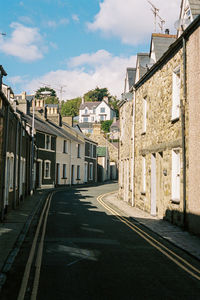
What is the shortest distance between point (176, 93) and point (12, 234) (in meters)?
8.66

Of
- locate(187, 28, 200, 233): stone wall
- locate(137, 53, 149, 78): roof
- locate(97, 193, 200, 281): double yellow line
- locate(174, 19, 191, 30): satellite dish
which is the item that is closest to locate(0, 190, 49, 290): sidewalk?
locate(97, 193, 200, 281): double yellow line

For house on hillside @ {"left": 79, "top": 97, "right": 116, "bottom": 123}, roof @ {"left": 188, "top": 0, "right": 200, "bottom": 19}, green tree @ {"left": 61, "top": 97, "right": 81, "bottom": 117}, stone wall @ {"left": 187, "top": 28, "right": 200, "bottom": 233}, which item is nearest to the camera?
stone wall @ {"left": 187, "top": 28, "right": 200, "bottom": 233}

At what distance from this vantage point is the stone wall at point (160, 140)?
44.8 feet

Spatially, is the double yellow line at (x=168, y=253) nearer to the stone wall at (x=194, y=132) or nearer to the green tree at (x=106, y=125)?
the stone wall at (x=194, y=132)

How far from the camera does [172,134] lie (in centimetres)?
1384

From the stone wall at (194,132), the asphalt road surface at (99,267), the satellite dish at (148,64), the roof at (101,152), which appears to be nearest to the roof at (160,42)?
the satellite dish at (148,64)

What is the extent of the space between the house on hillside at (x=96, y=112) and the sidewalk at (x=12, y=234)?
318 ft

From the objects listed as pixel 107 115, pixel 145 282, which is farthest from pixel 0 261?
pixel 107 115

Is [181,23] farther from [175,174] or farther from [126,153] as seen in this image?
[126,153]

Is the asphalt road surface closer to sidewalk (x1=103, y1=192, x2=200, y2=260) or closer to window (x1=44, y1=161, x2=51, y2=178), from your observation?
sidewalk (x1=103, y1=192, x2=200, y2=260)

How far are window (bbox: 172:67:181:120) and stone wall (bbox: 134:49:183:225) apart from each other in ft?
0.79

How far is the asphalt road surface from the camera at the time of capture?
5754mm

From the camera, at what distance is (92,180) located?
2239 inches

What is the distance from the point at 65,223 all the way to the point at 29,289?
25.0 ft
